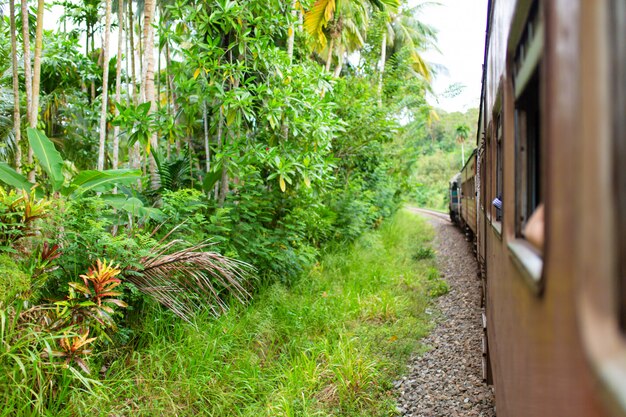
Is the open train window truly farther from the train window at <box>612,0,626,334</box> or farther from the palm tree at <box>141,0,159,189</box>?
the palm tree at <box>141,0,159,189</box>

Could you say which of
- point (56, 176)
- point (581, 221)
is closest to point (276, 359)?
point (56, 176)

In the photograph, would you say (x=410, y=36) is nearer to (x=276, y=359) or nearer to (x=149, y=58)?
(x=149, y=58)

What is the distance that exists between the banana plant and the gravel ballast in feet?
13.3

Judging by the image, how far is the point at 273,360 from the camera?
530 centimetres

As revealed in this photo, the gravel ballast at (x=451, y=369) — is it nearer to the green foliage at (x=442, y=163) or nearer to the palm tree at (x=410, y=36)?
the palm tree at (x=410, y=36)

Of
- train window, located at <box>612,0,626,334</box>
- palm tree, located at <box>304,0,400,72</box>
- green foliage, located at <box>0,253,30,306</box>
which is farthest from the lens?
palm tree, located at <box>304,0,400,72</box>


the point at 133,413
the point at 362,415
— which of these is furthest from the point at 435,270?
the point at 133,413

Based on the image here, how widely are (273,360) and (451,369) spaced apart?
84.4 inches

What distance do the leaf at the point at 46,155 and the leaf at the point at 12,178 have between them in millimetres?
266

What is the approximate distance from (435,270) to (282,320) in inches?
201

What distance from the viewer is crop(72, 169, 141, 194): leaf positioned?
4973 mm

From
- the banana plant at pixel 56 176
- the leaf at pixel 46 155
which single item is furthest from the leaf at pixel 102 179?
the leaf at pixel 46 155

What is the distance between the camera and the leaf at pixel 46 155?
4.92 meters

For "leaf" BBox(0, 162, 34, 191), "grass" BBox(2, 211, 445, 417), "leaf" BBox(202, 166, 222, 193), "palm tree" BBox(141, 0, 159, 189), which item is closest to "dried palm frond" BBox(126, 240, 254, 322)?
"grass" BBox(2, 211, 445, 417)
